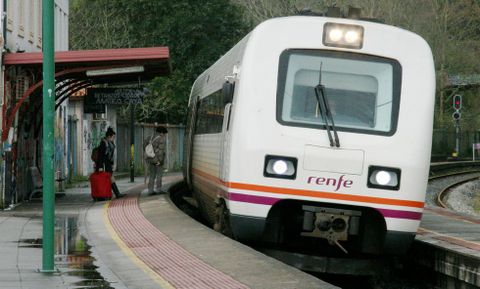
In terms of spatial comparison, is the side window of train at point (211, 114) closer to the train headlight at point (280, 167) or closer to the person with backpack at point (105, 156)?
the train headlight at point (280, 167)

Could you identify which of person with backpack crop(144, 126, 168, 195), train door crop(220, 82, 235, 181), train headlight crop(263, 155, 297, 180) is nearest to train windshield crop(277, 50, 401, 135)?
train headlight crop(263, 155, 297, 180)

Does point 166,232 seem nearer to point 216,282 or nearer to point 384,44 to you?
point 384,44

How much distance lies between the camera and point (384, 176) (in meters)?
13.3

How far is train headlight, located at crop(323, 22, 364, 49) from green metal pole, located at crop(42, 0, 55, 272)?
3.30 meters

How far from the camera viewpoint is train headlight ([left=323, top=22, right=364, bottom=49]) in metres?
13.8

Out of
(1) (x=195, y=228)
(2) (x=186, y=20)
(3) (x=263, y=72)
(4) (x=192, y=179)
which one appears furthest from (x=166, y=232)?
(2) (x=186, y=20)

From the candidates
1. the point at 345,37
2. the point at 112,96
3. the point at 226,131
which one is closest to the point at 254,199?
the point at 226,131

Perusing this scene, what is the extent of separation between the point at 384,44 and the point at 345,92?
724 millimetres

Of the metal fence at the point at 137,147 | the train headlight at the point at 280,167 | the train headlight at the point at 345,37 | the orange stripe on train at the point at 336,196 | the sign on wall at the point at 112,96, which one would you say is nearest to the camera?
the orange stripe on train at the point at 336,196

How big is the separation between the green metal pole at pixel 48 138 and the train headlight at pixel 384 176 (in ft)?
11.3

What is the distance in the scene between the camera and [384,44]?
13.8 meters

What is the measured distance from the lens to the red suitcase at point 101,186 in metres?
25.3

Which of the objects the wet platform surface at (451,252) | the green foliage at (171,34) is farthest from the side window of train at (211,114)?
the green foliage at (171,34)

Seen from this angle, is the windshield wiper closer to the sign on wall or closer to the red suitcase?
the red suitcase
